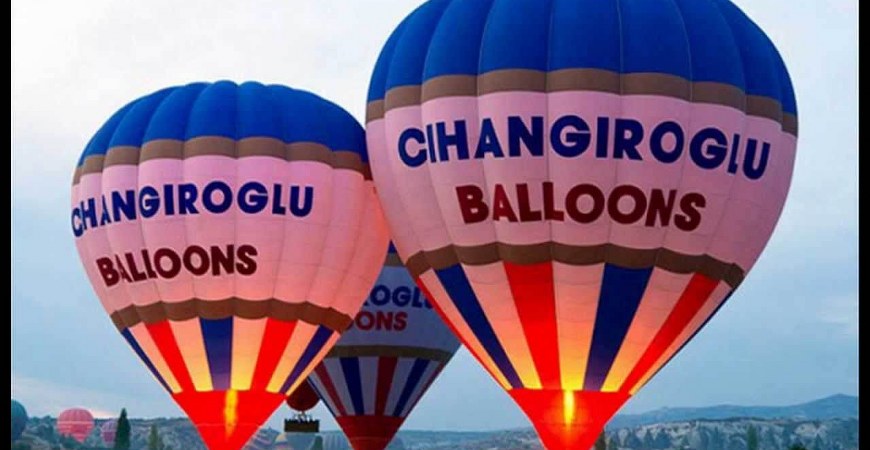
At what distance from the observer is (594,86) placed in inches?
493

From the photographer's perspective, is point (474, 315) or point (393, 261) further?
point (393, 261)

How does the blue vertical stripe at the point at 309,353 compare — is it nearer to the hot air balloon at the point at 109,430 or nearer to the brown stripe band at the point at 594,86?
the brown stripe band at the point at 594,86

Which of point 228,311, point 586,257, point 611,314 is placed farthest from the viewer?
point 228,311

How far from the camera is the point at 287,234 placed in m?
14.7

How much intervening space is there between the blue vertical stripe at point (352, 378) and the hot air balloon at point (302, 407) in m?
1.67

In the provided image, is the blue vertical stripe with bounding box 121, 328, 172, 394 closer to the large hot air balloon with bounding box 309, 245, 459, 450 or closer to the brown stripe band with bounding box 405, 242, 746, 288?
the large hot air balloon with bounding box 309, 245, 459, 450

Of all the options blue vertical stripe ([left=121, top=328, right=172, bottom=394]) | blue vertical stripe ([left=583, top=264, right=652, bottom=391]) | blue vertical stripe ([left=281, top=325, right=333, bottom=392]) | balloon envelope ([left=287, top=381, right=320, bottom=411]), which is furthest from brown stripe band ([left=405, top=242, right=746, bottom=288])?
balloon envelope ([left=287, top=381, right=320, bottom=411])

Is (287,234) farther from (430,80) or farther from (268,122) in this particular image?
(430,80)

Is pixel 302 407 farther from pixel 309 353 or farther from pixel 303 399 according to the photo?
pixel 309 353

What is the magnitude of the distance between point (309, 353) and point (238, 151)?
8.80 feet

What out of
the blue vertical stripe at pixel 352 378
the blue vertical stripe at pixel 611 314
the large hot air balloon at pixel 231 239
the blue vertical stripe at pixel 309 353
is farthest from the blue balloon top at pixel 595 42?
the blue vertical stripe at pixel 352 378

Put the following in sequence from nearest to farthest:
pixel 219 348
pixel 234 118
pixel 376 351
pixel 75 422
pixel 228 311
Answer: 1. pixel 228 311
2. pixel 219 348
3. pixel 234 118
4. pixel 376 351
5. pixel 75 422

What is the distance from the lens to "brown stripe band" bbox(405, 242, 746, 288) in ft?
41.4

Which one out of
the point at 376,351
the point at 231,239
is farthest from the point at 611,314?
the point at 376,351
